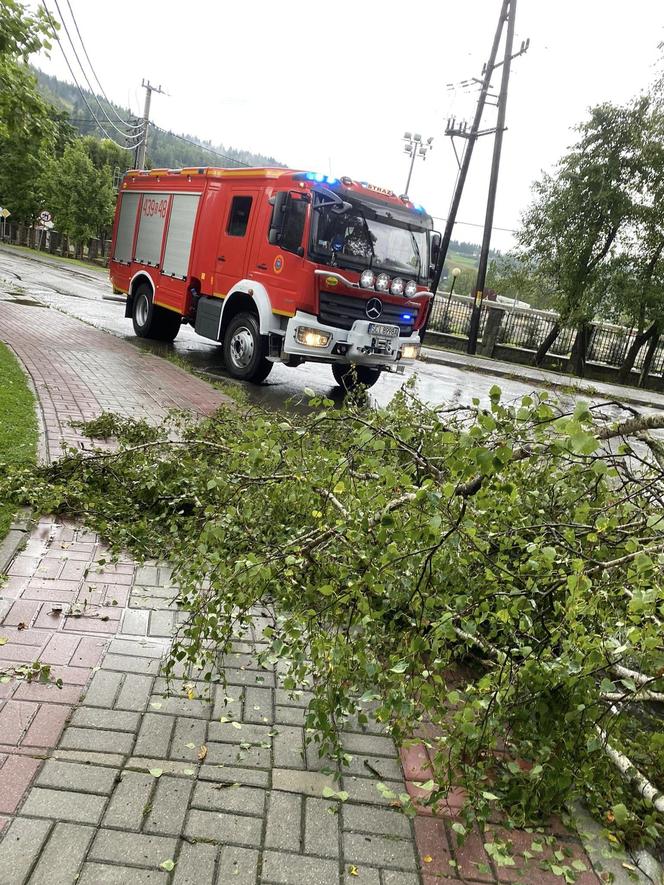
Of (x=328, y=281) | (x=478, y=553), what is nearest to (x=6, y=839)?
(x=478, y=553)

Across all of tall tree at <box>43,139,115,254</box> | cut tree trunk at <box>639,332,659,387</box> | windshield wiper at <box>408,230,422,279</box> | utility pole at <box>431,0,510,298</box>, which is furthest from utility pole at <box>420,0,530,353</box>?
tall tree at <box>43,139,115,254</box>

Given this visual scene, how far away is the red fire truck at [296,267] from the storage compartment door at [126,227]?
1849mm

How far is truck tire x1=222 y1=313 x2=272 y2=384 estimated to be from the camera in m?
9.93

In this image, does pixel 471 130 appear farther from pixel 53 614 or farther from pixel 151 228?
pixel 53 614

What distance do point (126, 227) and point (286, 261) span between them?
6443mm

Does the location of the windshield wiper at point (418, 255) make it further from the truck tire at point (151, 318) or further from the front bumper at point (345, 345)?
the truck tire at point (151, 318)

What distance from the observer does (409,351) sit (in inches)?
425

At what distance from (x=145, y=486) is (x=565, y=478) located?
2.68 meters

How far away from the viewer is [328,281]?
899cm

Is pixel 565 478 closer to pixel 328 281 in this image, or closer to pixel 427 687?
pixel 427 687

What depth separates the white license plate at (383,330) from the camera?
977cm

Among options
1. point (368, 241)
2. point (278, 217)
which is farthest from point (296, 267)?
point (368, 241)

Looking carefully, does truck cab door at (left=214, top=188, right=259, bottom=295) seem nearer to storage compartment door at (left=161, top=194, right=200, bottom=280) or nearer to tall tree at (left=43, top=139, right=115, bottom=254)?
storage compartment door at (left=161, top=194, right=200, bottom=280)

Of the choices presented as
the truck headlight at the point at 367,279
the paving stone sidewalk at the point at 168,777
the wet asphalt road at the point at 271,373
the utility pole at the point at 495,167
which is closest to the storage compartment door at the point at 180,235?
the wet asphalt road at the point at 271,373
